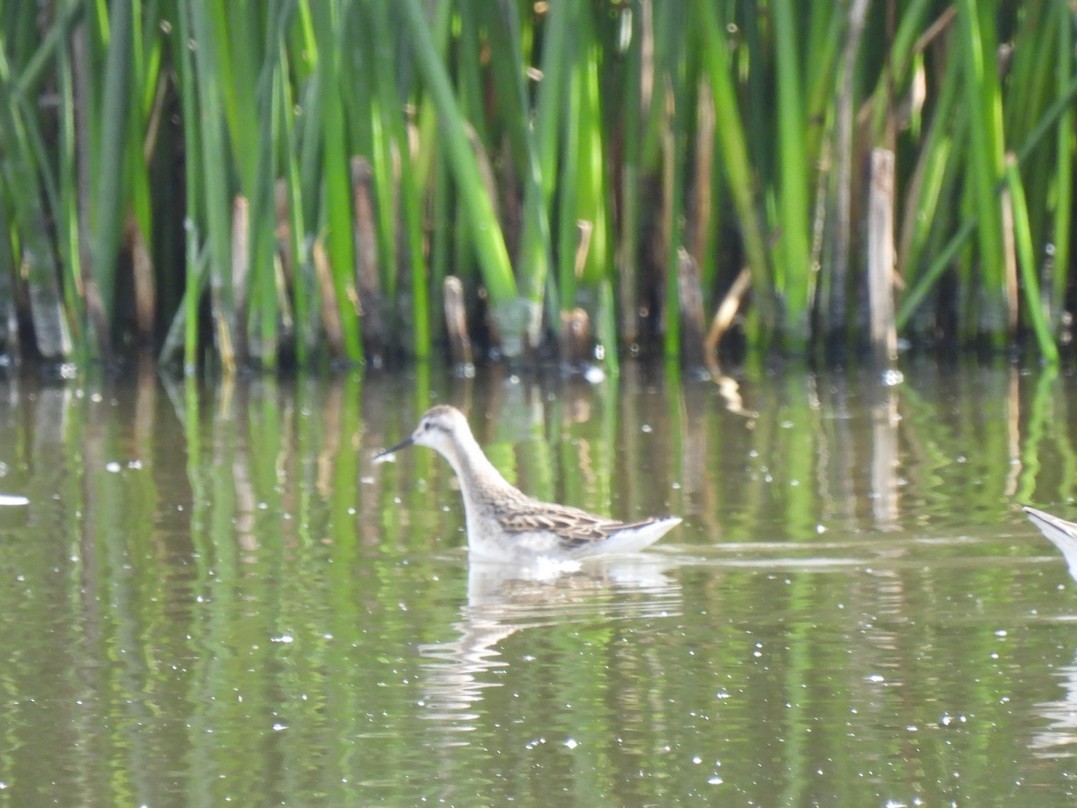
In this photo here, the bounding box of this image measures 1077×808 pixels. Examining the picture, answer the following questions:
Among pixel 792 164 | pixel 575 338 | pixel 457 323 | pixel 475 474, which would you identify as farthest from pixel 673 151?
pixel 475 474

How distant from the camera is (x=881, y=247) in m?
10.1

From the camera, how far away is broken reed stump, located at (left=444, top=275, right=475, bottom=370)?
1036cm

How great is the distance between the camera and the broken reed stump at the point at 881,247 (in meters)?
10.0

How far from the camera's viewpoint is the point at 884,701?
4406 mm

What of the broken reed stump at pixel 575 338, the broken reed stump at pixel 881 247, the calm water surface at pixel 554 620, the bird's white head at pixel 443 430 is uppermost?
the broken reed stump at pixel 881 247

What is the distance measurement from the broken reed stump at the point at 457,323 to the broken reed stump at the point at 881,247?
6.58ft

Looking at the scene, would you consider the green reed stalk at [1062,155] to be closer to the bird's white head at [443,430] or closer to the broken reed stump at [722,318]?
the broken reed stump at [722,318]

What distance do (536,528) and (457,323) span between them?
163 inches

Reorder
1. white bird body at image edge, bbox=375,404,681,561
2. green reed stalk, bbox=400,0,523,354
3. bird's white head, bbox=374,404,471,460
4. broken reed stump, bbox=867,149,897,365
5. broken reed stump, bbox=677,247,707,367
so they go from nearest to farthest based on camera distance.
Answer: white bird body at image edge, bbox=375,404,681,561, bird's white head, bbox=374,404,471,460, green reed stalk, bbox=400,0,523,354, broken reed stump, bbox=867,149,897,365, broken reed stump, bbox=677,247,707,367

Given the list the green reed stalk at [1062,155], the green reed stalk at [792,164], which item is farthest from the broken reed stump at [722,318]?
the green reed stalk at [1062,155]

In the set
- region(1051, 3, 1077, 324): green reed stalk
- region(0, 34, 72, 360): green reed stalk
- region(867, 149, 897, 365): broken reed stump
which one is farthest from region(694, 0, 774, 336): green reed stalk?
region(0, 34, 72, 360): green reed stalk

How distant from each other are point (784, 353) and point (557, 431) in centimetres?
203

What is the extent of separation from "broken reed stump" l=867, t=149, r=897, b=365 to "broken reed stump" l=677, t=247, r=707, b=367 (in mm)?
843

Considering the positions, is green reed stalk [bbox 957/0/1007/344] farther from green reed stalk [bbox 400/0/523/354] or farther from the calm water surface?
green reed stalk [bbox 400/0/523/354]
